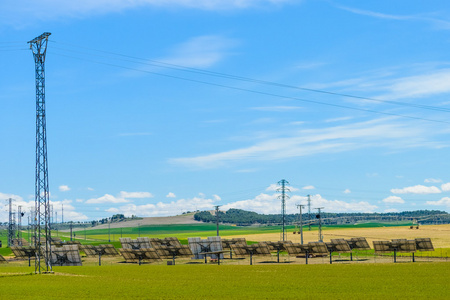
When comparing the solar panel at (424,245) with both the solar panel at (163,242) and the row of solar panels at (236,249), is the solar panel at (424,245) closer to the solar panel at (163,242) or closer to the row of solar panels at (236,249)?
the row of solar panels at (236,249)

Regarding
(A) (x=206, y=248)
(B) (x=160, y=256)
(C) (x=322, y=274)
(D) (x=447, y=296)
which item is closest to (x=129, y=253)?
(B) (x=160, y=256)

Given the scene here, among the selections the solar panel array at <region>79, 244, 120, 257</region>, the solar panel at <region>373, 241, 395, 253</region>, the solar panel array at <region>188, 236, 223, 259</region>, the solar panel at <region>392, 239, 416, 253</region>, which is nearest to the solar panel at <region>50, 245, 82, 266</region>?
the solar panel array at <region>79, 244, 120, 257</region>

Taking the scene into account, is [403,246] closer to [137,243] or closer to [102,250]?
[137,243]

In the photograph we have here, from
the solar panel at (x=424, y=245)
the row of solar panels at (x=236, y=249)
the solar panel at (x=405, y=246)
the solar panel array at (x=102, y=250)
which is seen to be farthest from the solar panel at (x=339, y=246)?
the solar panel array at (x=102, y=250)

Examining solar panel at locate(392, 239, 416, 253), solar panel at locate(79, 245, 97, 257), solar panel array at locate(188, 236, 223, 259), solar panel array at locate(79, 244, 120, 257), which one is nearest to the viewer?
solar panel at locate(392, 239, 416, 253)

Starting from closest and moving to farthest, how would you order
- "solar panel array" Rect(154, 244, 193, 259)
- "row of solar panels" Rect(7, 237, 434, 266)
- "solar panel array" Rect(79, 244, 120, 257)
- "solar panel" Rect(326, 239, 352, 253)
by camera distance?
"row of solar panels" Rect(7, 237, 434, 266), "solar panel" Rect(326, 239, 352, 253), "solar panel array" Rect(154, 244, 193, 259), "solar panel array" Rect(79, 244, 120, 257)

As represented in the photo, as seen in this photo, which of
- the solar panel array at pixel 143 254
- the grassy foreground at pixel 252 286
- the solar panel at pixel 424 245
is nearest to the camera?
the grassy foreground at pixel 252 286

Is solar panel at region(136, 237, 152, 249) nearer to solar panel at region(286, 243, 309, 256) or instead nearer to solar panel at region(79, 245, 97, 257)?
solar panel at region(79, 245, 97, 257)

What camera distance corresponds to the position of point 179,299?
5203 centimetres

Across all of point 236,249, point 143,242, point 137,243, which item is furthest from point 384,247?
point 137,243

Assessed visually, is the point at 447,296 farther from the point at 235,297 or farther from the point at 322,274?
the point at 322,274

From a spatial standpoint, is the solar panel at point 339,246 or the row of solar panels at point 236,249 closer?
the row of solar panels at point 236,249

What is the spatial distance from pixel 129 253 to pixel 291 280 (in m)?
60.2

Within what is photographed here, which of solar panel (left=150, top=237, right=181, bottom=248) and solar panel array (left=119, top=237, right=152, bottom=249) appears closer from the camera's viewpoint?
solar panel array (left=119, top=237, right=152, bottom=249)
